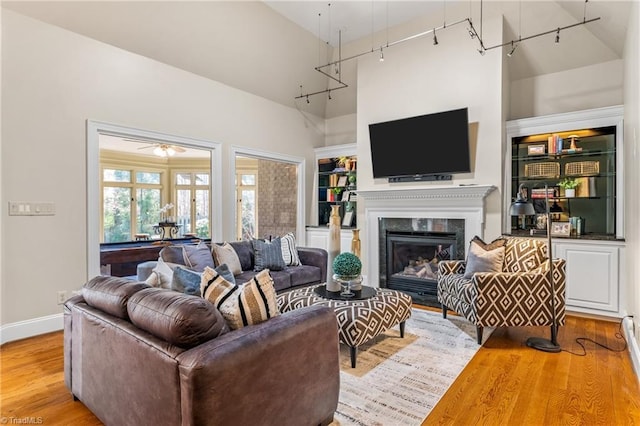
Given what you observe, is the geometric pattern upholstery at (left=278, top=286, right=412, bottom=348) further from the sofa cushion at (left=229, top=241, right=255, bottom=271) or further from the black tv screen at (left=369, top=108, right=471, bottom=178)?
the black tv screen at (left=369, top=108, right=471, bottom=178)

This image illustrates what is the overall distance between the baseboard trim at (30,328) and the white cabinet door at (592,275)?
5430 mm

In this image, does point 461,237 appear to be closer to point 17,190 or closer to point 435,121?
point 435,121

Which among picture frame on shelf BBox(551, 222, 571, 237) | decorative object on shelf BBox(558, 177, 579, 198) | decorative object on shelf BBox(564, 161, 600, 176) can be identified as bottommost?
picture frame on shelf BBox(551, 222, 571, 237)

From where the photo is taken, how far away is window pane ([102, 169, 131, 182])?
8.75m

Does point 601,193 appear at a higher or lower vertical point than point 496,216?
higher

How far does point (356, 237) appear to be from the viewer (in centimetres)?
351

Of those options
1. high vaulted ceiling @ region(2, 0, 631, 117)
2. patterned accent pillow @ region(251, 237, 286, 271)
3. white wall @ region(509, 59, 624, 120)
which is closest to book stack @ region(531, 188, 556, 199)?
white wall @ region(509, 59, 624, 120)

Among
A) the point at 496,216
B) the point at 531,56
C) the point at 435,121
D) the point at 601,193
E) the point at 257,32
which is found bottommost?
the point at 496,216

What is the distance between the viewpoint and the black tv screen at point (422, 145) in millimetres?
4586

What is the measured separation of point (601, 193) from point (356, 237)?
324 cm

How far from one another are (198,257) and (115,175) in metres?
6.50

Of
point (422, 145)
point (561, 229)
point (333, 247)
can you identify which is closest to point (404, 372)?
point (333, 247)

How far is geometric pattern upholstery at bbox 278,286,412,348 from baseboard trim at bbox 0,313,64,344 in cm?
234

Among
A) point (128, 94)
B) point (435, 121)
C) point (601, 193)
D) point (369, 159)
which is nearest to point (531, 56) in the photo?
point (435, 121)
